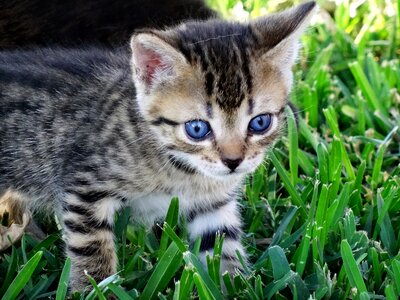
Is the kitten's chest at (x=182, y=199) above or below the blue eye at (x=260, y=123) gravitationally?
below

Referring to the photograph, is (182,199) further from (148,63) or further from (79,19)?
(79,19)

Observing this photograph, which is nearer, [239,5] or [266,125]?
[266,125]

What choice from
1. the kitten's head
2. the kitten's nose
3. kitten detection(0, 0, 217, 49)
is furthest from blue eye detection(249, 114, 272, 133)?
kitten detection(0, 0, 217, 49)

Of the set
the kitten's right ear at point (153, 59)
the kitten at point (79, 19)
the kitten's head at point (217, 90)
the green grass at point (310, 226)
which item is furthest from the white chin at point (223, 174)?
the kitten at point (79, 19)

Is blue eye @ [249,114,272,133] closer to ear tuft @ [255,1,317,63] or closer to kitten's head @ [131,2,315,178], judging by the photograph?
kitten's head @ [131,2,315,178]

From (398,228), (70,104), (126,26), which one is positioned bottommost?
(398,228)

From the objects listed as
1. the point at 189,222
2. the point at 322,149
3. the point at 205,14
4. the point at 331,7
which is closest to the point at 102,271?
the point at 189,222

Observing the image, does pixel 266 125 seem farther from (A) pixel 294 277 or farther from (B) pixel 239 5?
(B) pixel 239 5

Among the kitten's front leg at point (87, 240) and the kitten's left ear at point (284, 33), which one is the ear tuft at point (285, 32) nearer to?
the kitten's left ear at point (284, 33)
